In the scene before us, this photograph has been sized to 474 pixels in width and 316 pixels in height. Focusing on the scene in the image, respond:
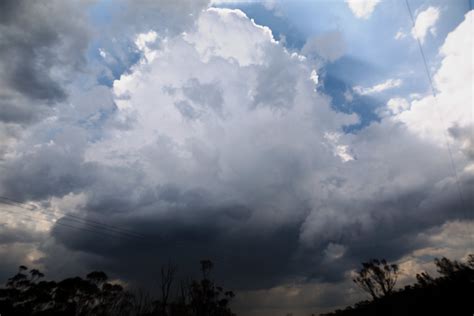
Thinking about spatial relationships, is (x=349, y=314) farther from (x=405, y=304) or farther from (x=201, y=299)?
(x=201, y=299)

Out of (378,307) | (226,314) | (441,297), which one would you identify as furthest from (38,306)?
(441,297)

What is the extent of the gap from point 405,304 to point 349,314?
14.2 meters

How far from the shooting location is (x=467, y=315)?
3256cm

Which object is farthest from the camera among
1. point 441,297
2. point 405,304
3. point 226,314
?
point 226,314

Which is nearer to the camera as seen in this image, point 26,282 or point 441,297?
point 441,297

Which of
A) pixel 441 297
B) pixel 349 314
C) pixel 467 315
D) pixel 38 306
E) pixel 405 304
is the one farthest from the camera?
pixel 38 306

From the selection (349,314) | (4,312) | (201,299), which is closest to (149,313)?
(201,299)

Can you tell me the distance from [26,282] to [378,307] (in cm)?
7723

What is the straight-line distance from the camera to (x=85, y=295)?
71438mm

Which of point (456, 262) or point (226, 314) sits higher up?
point (456, 262)

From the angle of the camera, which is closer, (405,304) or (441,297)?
(441,297)

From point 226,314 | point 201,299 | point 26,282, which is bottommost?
point 226,314

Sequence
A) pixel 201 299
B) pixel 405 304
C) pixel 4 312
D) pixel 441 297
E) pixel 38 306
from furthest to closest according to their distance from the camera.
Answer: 1. pixel 201 299
2. pixel 38 306
3. pixel 4 312
4. pixel 405 304
5. pixel 441 297

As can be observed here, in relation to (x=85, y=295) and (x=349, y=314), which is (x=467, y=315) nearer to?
(x=349, y=314)
